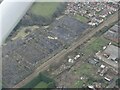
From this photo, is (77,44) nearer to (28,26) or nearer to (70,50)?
(70,50)

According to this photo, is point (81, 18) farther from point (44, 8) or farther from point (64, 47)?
point (64, 47)

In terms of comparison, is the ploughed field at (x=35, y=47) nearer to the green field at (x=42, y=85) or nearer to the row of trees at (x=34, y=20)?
the row of trees at (x=34, y=20)

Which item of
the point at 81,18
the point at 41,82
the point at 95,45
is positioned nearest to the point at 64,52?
the point at 95,45

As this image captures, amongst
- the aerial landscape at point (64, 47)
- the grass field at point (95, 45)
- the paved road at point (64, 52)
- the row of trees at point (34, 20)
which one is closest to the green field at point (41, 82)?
the aerial landscape at point (64, 47)

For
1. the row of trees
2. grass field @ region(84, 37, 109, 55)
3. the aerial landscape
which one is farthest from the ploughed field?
grass field @ region(84, 37, 109, 55)

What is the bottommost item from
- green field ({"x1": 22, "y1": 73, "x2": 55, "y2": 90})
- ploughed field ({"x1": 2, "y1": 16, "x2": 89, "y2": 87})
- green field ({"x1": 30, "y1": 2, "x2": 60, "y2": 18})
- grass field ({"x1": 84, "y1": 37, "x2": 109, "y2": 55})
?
grass field ({"x1": 84, "y1": 37, "x2": 109, "y2": 55})

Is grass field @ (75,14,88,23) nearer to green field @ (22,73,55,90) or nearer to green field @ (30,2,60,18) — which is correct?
green field @ (30,2,60,18)
